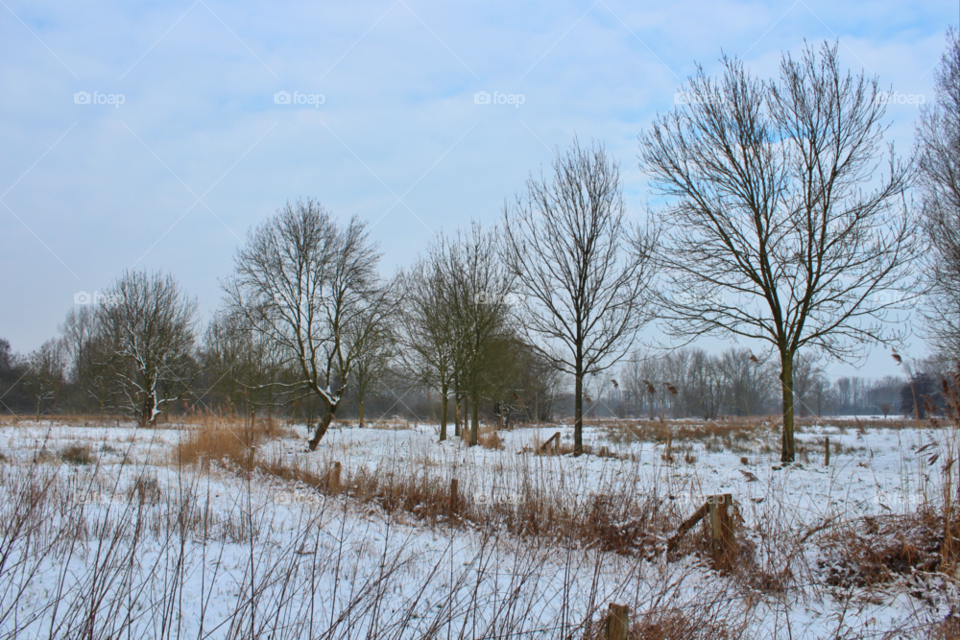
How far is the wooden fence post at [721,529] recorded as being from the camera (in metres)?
4.96

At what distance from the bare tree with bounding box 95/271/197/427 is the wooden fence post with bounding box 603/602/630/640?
84.6ft

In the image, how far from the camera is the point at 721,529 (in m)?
5.11

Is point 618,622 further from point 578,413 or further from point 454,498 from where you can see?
point 578,413

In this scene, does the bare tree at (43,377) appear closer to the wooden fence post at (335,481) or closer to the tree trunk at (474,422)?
the tree trunk at (474,422)

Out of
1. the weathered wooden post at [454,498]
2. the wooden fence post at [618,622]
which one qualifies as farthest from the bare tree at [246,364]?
the wooden fence post at [618,622]

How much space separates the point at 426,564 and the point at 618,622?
3086 mm

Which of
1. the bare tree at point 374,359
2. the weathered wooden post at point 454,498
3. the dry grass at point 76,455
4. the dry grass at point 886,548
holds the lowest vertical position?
the dry grass at point 76,455

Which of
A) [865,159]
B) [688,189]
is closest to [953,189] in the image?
[865,159]

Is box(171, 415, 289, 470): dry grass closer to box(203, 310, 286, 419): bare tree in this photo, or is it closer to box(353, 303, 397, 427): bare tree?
box(203, 310, 286, 419): bare tree

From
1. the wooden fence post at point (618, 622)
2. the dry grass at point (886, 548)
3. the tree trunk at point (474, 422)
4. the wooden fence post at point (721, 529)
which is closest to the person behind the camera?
the wooden fence post at point (618, 622)

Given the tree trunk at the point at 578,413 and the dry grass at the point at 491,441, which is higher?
the tree trunk at the point at 578,413

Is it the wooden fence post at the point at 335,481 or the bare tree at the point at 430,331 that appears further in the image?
the bare tree at the point at 430,331

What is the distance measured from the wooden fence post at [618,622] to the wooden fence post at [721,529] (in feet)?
10.5

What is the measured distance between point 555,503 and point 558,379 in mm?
20688
